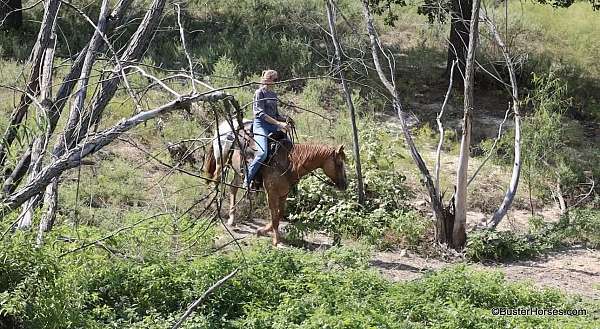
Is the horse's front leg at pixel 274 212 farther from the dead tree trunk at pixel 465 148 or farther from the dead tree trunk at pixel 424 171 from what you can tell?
the dead tree trunk at pixel 465 148

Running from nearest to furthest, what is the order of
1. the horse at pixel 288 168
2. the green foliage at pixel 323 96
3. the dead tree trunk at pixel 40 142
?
1. the dead tree trunk at pixel 40 142
2. the horse at pixel 288 168
3. the green foliage at pixel 323 96

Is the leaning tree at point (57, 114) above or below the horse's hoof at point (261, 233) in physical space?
above

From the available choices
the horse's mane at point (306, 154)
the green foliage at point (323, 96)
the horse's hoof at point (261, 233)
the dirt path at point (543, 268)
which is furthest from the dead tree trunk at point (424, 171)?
the green foliage at point (323, 96)

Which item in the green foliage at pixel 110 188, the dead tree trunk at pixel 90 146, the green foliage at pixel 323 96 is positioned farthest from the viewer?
the green foliage at pixel 323 96

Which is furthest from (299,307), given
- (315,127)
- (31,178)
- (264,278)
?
(315,127)

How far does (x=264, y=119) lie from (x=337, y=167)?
128cm

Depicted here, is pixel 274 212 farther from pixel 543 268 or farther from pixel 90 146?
pixel 90 146

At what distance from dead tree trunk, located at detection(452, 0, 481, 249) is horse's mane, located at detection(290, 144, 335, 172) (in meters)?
1.68

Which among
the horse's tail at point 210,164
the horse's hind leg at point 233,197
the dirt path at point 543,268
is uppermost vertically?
the horse's tail at point 210,164

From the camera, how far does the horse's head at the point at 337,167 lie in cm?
1074

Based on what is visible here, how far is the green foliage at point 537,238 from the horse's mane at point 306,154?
87.2 inches

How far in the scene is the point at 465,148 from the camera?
10742mm

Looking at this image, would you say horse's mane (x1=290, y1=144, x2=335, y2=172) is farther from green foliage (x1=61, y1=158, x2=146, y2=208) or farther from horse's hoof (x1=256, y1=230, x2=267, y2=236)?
green foliage (x1=61, y1=158, x2=146, y2=208)

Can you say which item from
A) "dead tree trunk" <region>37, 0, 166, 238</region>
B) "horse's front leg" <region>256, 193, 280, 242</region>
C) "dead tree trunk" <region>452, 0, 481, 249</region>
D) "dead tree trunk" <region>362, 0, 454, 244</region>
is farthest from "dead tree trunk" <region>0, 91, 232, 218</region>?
"dead tree trunk" <region>452, 0, 481, 249</region>
